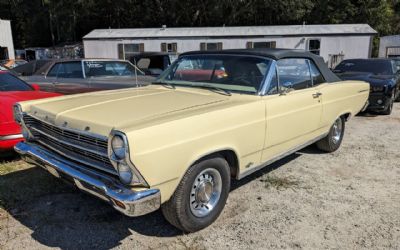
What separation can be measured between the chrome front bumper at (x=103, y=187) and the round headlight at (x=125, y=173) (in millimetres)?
78

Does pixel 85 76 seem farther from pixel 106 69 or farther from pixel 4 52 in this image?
pixel 4 52

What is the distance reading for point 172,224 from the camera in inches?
129

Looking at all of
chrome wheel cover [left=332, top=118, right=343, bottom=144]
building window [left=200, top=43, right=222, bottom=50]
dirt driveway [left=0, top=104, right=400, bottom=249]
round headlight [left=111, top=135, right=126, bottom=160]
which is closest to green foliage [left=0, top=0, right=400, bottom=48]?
building window [left=200, top=43, right=222, bottom=50]

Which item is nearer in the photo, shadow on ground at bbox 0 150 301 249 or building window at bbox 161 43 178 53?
shadow on ground at bbox 0 150 301 249

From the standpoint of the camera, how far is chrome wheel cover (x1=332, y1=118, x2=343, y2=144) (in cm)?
576

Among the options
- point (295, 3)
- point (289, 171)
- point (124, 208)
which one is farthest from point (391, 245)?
point (295, 3)

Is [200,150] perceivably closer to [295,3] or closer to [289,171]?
[289,171]

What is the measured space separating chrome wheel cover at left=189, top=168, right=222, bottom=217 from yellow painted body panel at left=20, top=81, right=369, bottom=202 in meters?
0.30

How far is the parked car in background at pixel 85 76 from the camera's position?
25.2ft

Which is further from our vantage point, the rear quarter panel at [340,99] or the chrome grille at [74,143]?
the rear quarter panel at [340,99]

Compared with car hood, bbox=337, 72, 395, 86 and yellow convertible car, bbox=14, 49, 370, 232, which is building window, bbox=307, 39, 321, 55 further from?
yellow convertible car, bbox=14, 49, 370, 232

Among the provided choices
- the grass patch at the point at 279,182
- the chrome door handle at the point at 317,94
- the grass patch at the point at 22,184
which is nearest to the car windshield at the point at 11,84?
the grass patch at the point at 22,184

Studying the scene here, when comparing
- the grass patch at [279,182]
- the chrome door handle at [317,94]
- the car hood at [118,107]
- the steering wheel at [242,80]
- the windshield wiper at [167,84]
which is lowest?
the grass patch at [279,182]

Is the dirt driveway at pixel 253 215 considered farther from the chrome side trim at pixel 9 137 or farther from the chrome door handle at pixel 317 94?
the chrome door handle at pixel 317 94
